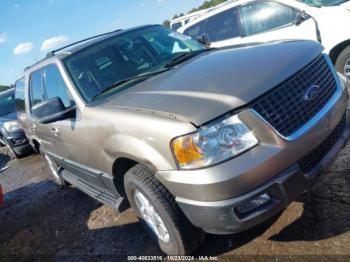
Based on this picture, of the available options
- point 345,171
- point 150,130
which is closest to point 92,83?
point 150,130

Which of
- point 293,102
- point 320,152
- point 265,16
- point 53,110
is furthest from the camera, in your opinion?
point 265,16

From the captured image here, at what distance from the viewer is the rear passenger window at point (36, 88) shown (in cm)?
477

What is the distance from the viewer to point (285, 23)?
603cm

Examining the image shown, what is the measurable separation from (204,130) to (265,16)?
15.4 ft

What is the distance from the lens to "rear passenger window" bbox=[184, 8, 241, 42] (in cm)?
669

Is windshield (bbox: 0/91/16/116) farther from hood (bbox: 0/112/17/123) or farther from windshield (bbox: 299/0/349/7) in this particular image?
windshield (bbox: 299/0/349/7)

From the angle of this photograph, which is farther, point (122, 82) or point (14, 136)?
point (14, 136)

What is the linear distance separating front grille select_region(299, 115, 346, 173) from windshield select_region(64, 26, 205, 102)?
1599 mm

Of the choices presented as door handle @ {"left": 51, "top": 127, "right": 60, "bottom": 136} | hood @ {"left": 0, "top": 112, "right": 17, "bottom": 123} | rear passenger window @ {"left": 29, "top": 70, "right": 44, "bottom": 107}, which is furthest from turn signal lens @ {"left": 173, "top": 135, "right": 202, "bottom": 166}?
hood @ {"left": 0, "top": 112, "right": 17, "bottom": 123}

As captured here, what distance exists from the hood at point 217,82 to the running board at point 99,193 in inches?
36.4

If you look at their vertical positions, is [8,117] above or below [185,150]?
below

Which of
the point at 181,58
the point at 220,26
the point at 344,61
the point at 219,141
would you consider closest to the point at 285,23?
the point at 344,61

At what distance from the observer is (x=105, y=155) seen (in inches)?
120

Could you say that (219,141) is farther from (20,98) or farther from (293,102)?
(20,98)
